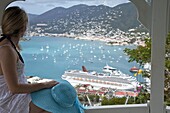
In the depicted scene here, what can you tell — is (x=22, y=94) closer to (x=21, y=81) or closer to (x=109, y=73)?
(x=21, y=81)

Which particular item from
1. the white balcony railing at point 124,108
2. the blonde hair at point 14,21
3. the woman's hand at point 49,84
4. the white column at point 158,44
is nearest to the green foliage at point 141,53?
the white column at point 158,44

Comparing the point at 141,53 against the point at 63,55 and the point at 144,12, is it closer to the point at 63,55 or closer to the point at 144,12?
the point at 144,12

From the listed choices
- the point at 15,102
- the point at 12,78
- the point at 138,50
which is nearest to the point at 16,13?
the point at 12,78

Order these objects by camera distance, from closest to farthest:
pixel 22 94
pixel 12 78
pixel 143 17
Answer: pixel 12 78, pixel 22 94, pixel 143 17

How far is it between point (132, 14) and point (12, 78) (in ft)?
3.68

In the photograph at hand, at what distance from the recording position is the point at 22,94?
7.01 feet

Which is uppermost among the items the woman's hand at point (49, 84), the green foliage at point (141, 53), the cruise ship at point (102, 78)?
the green foliage at point (141, 53)

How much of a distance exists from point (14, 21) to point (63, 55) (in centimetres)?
62

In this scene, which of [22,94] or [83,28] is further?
[83,28]

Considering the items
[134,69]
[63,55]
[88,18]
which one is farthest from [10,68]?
[134,69]

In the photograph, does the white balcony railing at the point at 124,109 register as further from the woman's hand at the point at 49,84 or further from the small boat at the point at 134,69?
the woman's hand at the point at 49,84

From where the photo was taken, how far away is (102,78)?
8.65 feet

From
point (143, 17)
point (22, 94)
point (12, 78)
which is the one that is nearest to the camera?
point (12, 78)

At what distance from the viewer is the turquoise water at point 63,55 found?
100.0 inches
